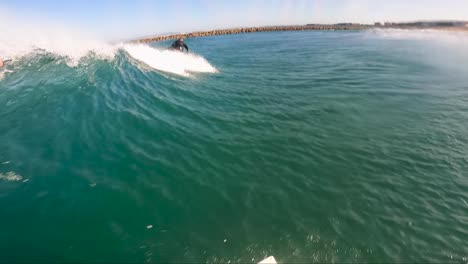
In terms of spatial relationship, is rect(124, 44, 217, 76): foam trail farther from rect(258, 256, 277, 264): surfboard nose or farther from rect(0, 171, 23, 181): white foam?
rect(258, 256, 277, 264): surfboard nose

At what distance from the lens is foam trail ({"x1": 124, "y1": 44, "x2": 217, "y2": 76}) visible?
22.4m

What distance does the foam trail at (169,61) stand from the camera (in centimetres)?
2242

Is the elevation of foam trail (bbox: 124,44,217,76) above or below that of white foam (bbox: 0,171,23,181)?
above

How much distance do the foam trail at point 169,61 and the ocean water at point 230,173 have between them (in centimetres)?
438

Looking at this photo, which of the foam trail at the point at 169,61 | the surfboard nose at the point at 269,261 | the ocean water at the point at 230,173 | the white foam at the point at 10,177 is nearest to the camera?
the surfboard nose at the point at 269,261

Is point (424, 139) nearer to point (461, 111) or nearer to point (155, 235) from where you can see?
point (461, 111)

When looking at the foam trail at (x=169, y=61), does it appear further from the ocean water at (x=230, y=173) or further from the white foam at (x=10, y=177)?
the white foam at (x=10, y=177)

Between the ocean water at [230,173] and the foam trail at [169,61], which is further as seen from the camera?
the foam trail at [169,61]

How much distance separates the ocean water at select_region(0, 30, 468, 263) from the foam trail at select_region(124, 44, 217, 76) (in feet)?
14.4

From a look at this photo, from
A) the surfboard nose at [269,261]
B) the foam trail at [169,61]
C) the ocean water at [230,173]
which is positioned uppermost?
the foam trail at [169,61]

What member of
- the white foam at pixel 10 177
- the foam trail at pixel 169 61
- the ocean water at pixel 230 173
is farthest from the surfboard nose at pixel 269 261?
the foam trail at pixel 169 61

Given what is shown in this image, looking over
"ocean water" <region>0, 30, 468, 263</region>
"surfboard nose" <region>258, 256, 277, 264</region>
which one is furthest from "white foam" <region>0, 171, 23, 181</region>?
"surfboard nose" <region>258, 256, 277, 264</region>

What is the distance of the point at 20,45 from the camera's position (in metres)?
24.7

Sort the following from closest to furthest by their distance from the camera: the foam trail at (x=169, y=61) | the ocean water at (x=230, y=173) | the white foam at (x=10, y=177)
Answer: the ocean water at (x=230, y=173), the white foam at (x=10, y=177), the foam trail at (x=169, y=61)
